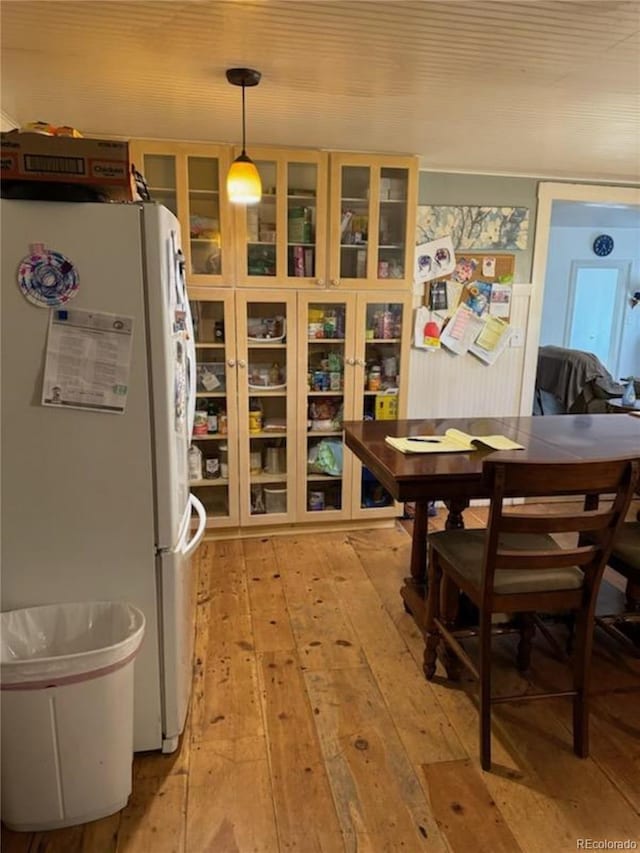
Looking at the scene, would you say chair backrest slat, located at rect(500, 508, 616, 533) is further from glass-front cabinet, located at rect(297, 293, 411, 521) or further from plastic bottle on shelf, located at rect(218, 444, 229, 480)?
plastic bottle on shelf, located at rect(218, 444, 229, 480)

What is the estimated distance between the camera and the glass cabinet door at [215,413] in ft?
10.8

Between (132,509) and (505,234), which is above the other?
(505,234)

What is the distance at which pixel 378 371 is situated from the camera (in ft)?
11.6

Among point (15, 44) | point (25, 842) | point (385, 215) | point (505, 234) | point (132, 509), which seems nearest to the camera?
point (25, 842)

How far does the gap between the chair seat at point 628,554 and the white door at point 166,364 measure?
1.54 meters

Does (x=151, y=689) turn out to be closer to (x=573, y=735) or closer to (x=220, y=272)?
(x=573, y=735)

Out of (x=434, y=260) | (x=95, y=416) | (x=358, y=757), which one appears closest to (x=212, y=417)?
(x=434, y=260)

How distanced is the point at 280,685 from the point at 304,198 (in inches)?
99.3

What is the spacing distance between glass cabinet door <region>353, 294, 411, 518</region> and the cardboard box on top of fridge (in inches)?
78.4

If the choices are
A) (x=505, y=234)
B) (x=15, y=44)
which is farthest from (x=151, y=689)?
(x=505, y=234)

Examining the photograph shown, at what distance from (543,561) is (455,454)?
1.77 feet

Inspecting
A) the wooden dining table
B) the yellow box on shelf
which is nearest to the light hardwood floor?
the wooden dining table

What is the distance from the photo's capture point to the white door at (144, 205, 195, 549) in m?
1.57

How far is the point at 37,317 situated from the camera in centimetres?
153
